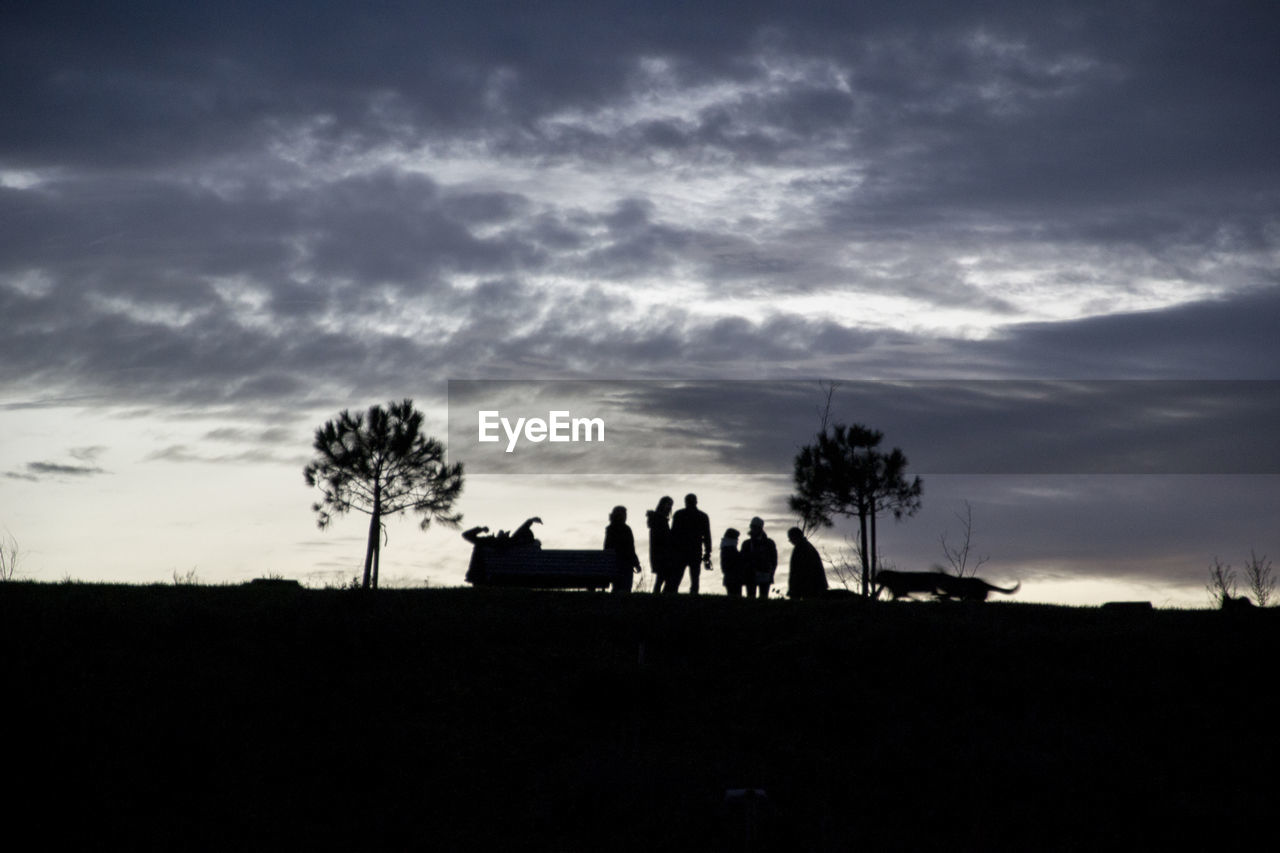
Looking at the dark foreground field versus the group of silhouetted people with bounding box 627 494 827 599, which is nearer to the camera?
the dark foreground field

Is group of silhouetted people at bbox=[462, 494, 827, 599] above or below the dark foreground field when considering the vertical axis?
above

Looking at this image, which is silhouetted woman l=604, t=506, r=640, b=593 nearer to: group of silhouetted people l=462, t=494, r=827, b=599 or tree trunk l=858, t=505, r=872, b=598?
group of silhouetted people l=462, t=494, r=827, b=599

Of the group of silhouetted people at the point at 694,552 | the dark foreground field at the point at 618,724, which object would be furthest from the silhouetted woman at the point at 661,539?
the dark foreground field at the point at 618,724

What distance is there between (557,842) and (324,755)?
2.87 metres

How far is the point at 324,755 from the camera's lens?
1173 cm

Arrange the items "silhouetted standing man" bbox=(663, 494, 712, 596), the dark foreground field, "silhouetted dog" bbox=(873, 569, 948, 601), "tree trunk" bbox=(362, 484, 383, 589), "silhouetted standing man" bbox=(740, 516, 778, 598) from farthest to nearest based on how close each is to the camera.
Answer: "tree trunk" bbox=(362, 484, 383, 589)
"silhouetted dog" bbox=(873, 569, 948, 601)
"silhouetted standing man" bbox=(740, 516, 778, 598)
"silhouetted standing man" bbox=(663, 494, 712, 596)
the dark foreground field

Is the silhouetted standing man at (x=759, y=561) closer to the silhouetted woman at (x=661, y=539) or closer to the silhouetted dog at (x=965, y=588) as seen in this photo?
the silhouetted woman at (x=661, y=539)

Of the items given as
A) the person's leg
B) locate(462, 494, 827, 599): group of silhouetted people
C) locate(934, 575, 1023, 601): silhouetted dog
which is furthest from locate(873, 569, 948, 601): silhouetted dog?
the person's leg

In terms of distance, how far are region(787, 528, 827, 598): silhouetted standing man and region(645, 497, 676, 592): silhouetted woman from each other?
2127mm

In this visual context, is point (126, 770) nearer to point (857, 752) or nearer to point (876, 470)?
point (857, 752)

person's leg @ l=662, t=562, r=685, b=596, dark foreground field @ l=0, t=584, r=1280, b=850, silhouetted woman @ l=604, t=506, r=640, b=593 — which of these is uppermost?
silhouetted woman @ l=604, t=506, r=640, b=593

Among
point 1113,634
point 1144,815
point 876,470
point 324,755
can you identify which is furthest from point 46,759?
point 876,470

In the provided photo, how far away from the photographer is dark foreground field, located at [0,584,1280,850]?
1052cm

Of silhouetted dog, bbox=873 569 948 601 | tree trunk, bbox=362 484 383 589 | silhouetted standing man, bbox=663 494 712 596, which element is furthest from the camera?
tree trunk, bbox=362 484 383 589
